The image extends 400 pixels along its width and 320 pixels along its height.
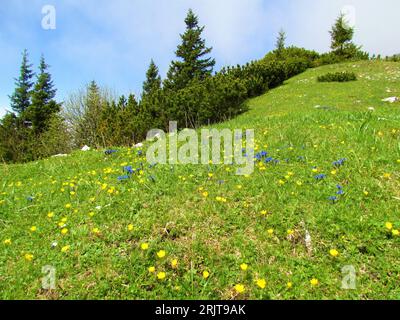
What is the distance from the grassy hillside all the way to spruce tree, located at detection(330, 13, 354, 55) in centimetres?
3267

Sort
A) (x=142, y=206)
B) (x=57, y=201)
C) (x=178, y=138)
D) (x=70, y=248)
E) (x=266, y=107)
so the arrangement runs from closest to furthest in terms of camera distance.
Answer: (x=70, y=248)
(x=142, y=206)
(x=57, y=201)
(x=178, y=138)
(x=266, y=107)

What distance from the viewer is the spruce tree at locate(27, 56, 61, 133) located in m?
32.8

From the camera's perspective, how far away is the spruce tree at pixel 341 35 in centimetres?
3156

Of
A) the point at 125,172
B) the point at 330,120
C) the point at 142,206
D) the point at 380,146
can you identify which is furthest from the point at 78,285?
the point at 330,120

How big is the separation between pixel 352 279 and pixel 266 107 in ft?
50.3

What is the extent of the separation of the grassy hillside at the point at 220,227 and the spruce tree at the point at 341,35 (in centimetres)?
Answer: 3267

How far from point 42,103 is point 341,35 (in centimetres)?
3880

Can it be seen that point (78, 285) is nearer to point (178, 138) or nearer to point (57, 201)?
point (57, 201)

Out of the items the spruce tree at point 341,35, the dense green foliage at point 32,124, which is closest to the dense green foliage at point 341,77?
the spruce tree at point 341,35

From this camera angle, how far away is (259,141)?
593 centimetres

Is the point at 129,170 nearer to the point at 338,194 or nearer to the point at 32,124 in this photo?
the point at 338,194

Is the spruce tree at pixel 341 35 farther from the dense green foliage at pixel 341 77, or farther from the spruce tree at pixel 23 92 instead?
the spruce tree at pixel 23 92

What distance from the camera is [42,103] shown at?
3416cm

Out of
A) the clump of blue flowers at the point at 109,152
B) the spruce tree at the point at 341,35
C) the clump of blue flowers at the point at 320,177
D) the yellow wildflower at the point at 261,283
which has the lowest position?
the yellow wildflower at the point at 261,283
